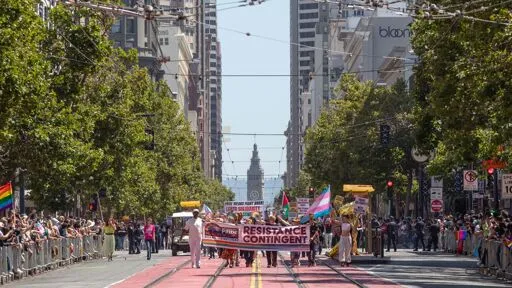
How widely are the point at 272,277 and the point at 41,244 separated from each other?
11.2 metres

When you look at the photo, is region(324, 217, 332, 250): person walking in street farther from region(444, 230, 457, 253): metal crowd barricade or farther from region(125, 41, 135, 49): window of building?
region(125, 41, 135, 49): window of building

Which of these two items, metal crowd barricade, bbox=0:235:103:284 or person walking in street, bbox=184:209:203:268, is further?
person walking in street, bbox=184:209:203:268

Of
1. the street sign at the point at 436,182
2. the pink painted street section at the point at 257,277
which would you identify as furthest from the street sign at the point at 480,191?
the pink painted street section at the point at 257,277

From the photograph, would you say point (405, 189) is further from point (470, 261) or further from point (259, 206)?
point (470, 261)

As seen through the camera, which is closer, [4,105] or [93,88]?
[4,105]

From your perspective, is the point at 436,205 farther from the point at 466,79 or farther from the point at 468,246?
the point at 466,79

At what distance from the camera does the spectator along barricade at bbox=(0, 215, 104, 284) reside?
134 feet

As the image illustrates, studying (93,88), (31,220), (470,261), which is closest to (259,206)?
(93,88)

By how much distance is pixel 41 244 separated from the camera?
47094 mm

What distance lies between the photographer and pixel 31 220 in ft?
158

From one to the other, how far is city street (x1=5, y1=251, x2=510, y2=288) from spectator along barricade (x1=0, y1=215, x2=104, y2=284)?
54cm

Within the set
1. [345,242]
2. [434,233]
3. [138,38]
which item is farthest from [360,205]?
[138,38]

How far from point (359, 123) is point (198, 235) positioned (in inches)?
2141

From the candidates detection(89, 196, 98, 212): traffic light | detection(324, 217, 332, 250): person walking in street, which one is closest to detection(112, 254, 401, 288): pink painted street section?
detection(324, 217, 332, 250): person walking in street
